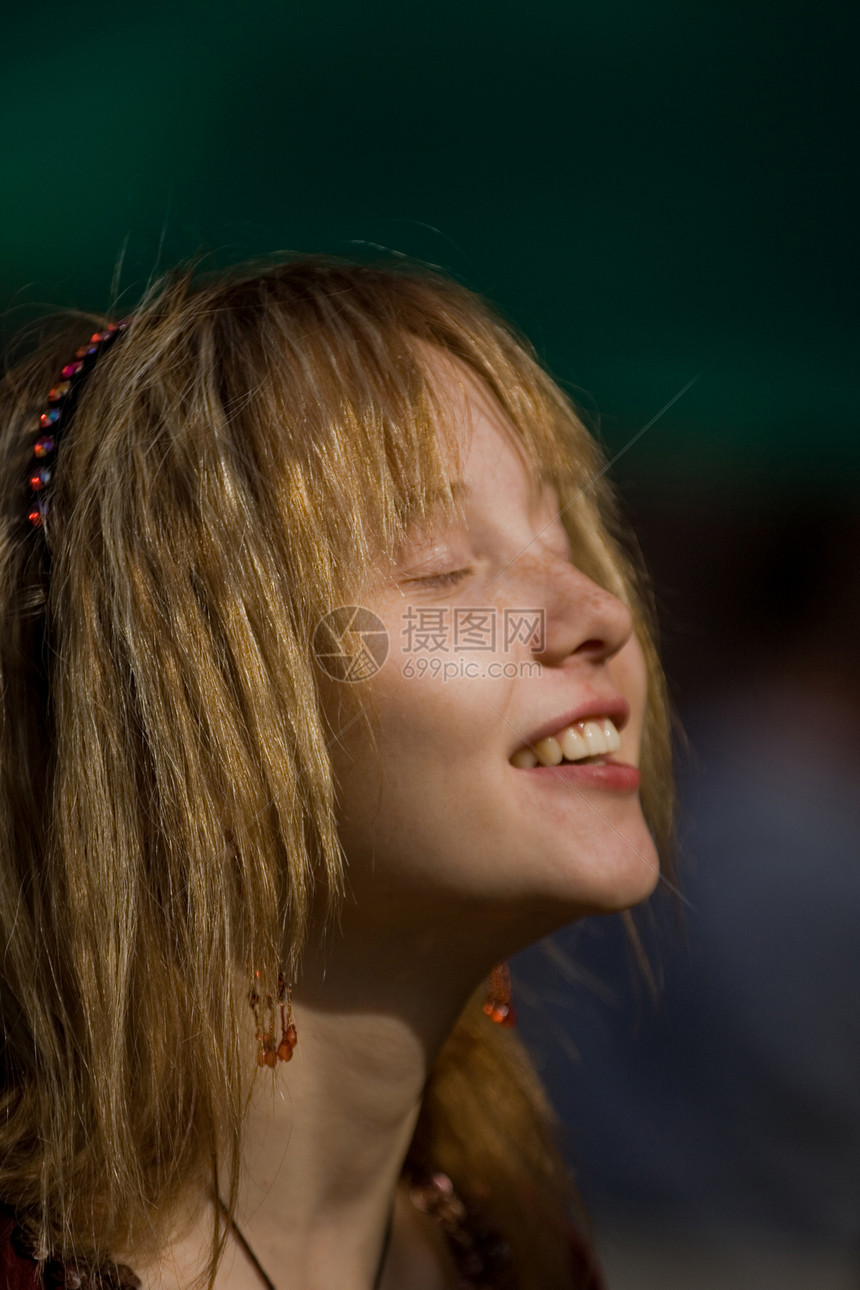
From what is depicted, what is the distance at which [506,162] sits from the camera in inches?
41.6

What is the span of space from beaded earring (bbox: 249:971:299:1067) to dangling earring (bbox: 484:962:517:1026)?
0.74 ft

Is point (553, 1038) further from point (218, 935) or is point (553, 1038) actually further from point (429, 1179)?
point (218, 935)

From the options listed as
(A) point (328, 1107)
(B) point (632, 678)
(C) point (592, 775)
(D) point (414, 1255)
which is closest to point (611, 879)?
(C) point (592, 775)

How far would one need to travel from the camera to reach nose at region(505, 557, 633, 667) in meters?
0.71

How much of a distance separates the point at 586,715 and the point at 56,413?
51 cm

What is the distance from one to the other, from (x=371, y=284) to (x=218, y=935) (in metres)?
0.55

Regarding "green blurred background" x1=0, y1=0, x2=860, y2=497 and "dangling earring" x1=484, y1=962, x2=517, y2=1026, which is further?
"green blurred background" x1=0, y1=0, x2=860, y2=497

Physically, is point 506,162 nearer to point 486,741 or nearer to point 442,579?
point 442,579

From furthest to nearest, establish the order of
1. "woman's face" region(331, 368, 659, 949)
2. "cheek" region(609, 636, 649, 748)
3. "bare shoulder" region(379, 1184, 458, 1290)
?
"bare shoulder" region(379, 1184, 458, 1290)
"cheek" region(609, 636, 649, 748)
"woman's face" region(331, 368, 659, 949)

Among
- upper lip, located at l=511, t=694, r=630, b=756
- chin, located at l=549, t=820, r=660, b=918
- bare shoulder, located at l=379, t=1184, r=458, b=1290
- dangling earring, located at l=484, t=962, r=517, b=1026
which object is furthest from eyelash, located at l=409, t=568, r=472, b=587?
bare shoulder, located at l=379, t=1184, r=458, b=1290

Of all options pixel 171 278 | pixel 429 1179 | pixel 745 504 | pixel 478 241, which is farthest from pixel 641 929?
pixel 171 278

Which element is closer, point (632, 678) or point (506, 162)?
point (632, 678)

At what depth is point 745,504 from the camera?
51.9 inches

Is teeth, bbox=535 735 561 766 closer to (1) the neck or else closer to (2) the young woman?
(2) the young woman
